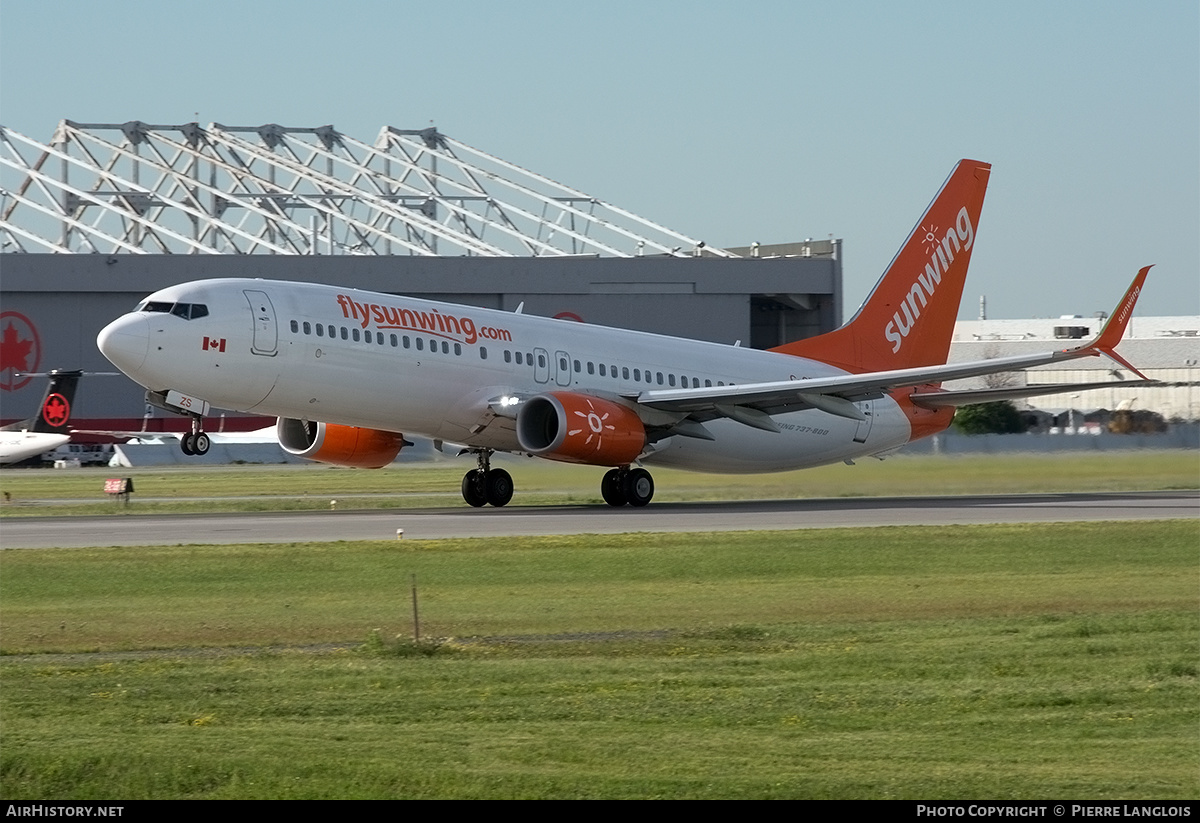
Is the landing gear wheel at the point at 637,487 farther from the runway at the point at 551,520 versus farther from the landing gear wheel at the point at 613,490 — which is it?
the runway at the point at 551,520

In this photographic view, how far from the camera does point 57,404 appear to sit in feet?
199

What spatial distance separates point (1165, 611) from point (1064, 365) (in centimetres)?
6880

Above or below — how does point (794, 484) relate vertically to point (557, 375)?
below

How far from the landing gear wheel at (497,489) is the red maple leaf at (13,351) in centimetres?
4824

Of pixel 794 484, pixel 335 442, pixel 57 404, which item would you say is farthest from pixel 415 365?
pixel 57 404

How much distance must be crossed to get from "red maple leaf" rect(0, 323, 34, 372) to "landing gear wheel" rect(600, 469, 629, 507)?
1943 inches

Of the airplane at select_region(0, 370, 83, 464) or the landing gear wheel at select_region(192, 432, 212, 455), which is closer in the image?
the landing gear wheel at select_region(192, 432, 212, 455)

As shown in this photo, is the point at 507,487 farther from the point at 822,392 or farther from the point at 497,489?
the point at 822,392

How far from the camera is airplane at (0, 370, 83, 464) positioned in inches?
2318

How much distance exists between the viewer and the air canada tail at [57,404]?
6038 centimetres

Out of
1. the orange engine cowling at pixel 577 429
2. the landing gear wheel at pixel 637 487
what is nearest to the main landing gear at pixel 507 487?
the landing gear wheel at pixel 637 487

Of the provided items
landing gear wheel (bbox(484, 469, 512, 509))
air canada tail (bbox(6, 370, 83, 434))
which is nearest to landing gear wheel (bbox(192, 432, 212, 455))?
landing gear wheel (bbox(484, 469, 512, 509))

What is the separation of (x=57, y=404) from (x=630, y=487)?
35599 mm

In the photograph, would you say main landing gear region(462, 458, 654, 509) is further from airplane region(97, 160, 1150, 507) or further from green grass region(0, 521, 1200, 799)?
green grass region(0, 521, 1200, 799)
